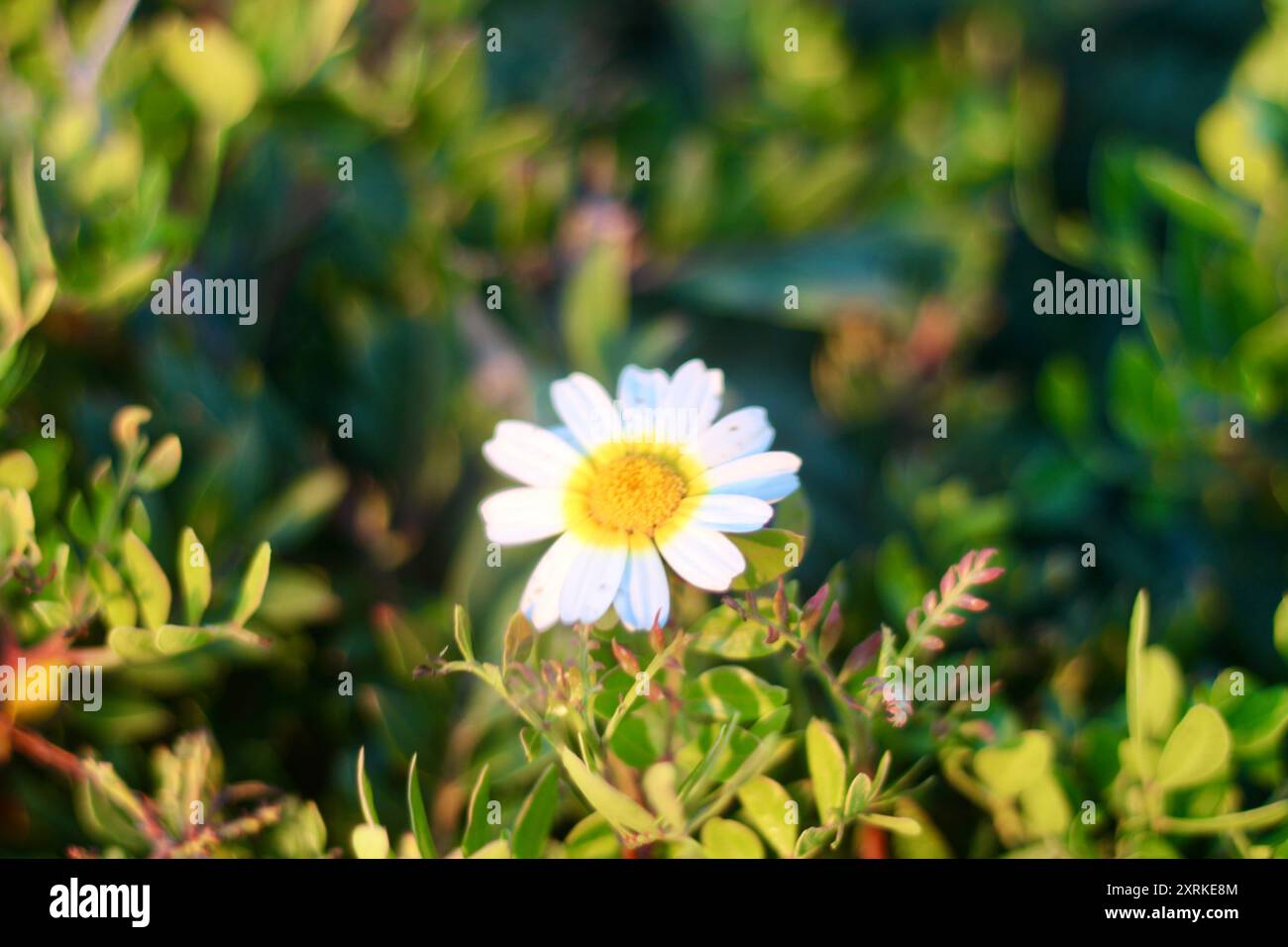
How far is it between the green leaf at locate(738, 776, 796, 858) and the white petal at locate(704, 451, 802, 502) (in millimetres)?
123

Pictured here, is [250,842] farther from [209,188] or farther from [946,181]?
[946,181]

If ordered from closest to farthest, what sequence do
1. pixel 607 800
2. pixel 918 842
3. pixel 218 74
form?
pixel 607 800, pixel 918 842, pixel 218 74

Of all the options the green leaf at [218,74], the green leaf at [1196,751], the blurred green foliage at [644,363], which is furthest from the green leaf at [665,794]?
the green leaf at [218,74]

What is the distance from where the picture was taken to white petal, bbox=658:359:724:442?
0.50 metres

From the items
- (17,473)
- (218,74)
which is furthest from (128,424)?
(218,74)

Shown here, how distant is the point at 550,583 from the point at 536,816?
104 mm

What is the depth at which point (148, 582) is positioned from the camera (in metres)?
0.52

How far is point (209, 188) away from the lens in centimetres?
67

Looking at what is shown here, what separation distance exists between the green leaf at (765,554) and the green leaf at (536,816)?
0.39 feet

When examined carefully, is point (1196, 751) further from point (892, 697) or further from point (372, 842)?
point (372, 842)

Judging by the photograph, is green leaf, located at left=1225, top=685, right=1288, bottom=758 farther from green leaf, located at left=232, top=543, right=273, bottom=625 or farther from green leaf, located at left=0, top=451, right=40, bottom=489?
green leaf, located at left=0, top=451, right=40, bottom=489

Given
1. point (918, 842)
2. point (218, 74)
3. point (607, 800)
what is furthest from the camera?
point (218, 74)
